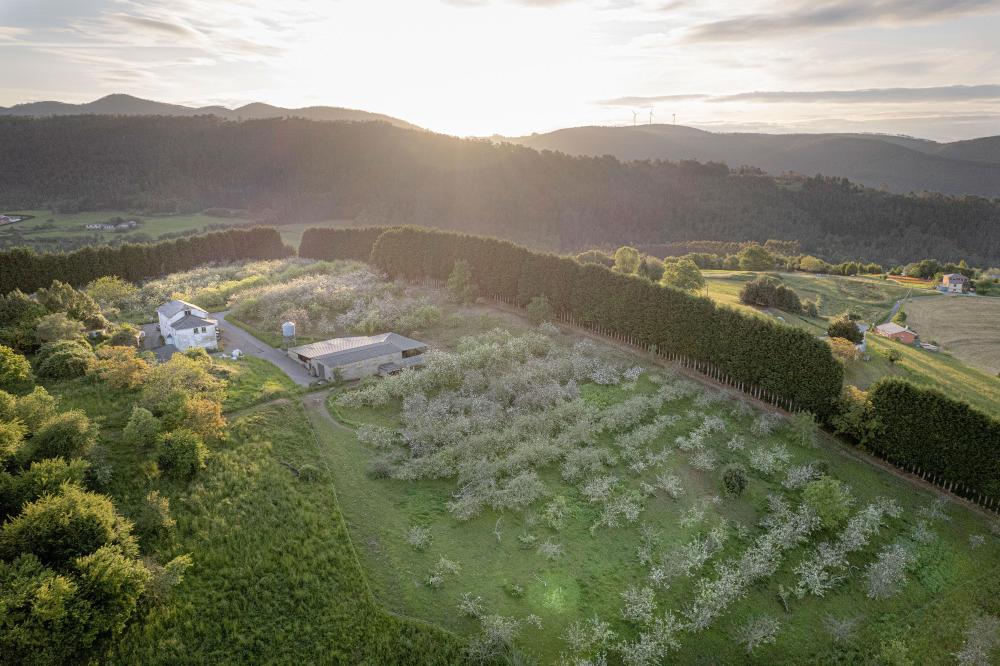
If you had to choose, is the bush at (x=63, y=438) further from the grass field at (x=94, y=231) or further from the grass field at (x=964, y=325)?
the grass field at (x=94, y=231)

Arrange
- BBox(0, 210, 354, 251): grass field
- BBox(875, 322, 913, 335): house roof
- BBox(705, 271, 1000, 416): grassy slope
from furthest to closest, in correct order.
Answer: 1. BBox(0, 210, 354, 251): grass field
2. BBox(875, 322, 913, 335): house roof
3. BBox(705, 271, 1000, 416): grassy slope

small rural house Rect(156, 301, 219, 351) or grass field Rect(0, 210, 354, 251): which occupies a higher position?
grass field Rect(0, 210, 354, 251)

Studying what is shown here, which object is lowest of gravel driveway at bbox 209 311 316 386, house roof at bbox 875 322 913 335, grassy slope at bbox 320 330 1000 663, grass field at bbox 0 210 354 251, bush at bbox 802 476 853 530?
grassy slope at bbox 320 330 1000 663

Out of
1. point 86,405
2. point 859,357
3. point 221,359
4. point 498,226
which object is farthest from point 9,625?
point 498,226

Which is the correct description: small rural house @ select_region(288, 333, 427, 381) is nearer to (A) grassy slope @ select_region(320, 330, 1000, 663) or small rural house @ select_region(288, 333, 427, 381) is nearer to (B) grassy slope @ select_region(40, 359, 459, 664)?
(B) grassy slope @ select_region(40, 359, 459, 664)

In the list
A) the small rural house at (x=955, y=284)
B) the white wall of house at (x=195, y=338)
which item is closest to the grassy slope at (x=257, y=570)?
the white wall of house at (x=195, y=338)

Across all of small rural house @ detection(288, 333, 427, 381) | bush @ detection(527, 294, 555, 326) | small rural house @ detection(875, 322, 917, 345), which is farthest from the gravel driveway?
small rural house @ detection(875, 322, 917, 345)

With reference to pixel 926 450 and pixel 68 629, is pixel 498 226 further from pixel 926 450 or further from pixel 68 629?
pixel 68 629
